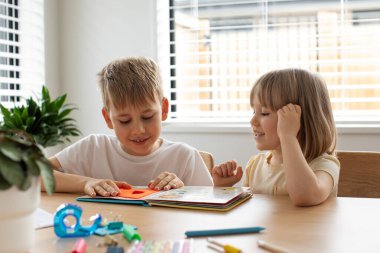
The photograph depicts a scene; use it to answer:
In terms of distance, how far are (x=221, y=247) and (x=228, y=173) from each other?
0.76 m

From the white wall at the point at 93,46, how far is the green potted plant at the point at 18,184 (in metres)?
1.97

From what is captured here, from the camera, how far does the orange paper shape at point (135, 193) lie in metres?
1.18

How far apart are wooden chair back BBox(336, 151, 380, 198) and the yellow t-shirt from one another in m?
0.12

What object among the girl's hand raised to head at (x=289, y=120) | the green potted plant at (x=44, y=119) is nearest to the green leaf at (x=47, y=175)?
the girl's hand raised to head at (x=289, y=120)

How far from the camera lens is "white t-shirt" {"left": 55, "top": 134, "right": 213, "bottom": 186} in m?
1.62

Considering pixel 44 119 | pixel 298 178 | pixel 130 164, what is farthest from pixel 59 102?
pixel 298 178

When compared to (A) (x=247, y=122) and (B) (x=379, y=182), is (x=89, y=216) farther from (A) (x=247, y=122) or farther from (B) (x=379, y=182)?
(A) (x=247, y=122)

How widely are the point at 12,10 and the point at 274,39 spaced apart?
146cm

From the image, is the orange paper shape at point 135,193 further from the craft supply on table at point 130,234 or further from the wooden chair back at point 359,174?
the wooden chair back at point 359,174

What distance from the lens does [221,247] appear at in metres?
0.75

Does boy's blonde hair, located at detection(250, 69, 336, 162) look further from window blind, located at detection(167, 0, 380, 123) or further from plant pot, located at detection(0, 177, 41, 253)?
window blind, located at detection(167, 0, 380, 123)

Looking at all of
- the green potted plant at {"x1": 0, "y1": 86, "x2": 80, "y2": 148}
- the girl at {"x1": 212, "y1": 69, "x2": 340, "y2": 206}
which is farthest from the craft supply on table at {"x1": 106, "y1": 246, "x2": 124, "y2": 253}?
the green potted plant at {"x1": 0, "y1": 86, "x2": 80, "y2": 148}

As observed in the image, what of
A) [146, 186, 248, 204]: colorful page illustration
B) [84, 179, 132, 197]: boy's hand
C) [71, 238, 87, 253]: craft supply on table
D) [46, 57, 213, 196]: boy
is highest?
[46, 57, 213, 196]: boy

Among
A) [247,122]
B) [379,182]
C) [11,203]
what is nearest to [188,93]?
[247,122]
